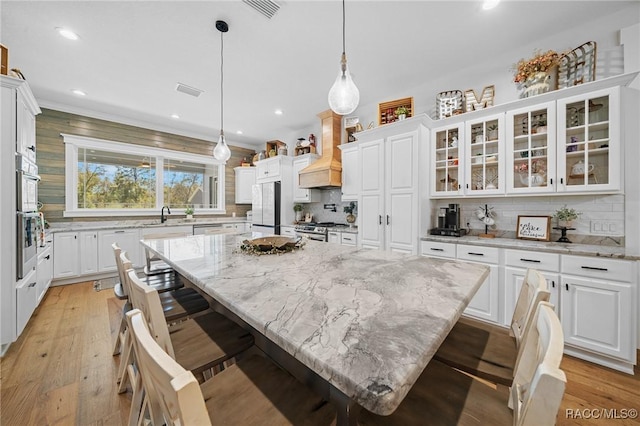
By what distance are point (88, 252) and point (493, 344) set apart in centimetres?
523

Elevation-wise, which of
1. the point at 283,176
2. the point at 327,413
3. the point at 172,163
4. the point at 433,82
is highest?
the point at 433,82

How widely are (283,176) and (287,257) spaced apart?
3498mm

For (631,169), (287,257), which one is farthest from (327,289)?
(631,169)

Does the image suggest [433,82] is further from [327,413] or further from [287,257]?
[327,413]

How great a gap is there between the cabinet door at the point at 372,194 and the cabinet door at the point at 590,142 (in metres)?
1.75

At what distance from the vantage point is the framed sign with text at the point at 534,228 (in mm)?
2400

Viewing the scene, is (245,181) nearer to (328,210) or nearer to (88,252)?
(328,210)

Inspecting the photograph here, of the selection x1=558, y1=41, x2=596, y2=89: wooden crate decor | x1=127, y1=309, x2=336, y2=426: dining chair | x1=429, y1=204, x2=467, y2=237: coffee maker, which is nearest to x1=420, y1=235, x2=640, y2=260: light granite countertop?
x1=429, y1=204, x2=467, y2=237: coffee maker

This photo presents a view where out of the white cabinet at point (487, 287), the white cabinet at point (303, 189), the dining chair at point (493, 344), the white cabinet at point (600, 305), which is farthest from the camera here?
the white cabinet at point (303, 189)

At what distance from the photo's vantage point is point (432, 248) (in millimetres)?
2770

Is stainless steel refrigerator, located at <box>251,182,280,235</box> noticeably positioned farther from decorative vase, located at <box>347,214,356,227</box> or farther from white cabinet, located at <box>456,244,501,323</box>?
white cabinet, located at <box>456,244,501,323</box>

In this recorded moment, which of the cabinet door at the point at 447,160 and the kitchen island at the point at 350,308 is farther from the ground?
the cabinet door at the point at 447,160

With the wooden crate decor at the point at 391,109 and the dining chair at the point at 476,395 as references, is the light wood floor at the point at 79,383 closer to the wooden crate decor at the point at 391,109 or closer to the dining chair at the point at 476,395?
the dining chair at the point at 476,395

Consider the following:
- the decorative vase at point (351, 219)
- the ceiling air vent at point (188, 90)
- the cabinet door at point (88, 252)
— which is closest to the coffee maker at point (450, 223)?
the decorative vase at point (351, 219)
